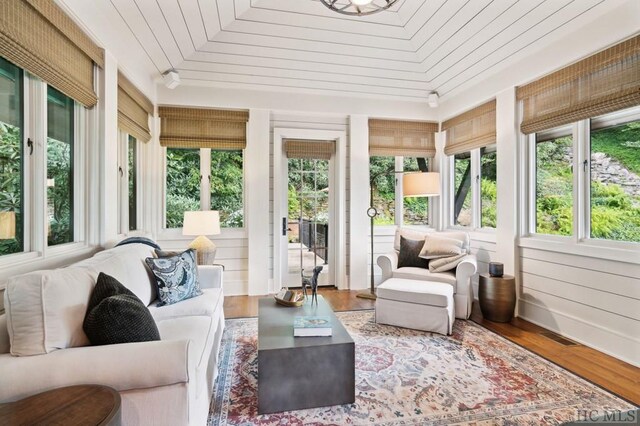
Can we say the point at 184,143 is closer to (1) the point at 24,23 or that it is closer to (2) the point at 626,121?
(1) the point at 24,23

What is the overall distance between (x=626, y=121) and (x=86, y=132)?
4270mm

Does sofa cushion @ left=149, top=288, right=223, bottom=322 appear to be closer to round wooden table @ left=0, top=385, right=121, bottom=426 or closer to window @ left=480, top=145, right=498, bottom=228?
round wooden table @ left=0, top=385, right=121, bottom=426

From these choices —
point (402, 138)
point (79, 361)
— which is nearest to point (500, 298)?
point (402, 138)

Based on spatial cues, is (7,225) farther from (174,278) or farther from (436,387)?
(436,387)

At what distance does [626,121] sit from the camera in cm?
267

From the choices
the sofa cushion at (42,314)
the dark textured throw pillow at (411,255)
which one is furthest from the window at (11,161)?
the dark textured throw pillow at (411,255)

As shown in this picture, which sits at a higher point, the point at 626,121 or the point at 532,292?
the point at 626,121

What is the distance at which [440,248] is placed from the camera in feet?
12.5

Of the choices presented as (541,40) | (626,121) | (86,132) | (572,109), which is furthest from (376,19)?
(86,132)

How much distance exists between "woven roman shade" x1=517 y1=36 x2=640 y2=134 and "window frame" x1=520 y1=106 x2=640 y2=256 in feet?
0.60

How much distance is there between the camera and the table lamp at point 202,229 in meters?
3.56

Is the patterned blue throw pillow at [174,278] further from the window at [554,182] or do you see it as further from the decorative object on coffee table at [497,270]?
the window at [554,182]

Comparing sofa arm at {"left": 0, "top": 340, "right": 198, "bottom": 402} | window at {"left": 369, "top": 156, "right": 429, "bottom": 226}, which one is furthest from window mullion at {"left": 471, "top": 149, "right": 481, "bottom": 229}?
sofa arm at {"left": 0, "top": 340, "right": 198, "bottom": 402}

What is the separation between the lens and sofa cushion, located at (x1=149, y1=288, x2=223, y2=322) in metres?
2.25
